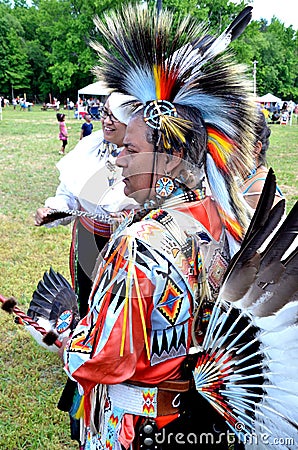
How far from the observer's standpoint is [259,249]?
1220 mm

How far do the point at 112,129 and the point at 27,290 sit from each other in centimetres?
269

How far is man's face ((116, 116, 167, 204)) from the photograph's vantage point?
1.39 meters

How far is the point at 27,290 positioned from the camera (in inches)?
183

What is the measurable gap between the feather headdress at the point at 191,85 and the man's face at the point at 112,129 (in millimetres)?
815

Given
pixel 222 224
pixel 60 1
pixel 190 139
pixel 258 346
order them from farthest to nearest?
pixel 60 1 < pixel 222 224 < pixel 190 139 < pixel 258 346

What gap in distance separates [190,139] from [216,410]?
85 centimetres

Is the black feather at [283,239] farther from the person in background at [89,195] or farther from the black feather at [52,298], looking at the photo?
the black feather at [52,298]

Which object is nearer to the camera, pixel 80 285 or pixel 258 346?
pixel 258 346

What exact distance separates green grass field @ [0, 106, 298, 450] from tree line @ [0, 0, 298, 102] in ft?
99.5

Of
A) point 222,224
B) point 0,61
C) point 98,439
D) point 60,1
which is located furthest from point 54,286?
point 0,61

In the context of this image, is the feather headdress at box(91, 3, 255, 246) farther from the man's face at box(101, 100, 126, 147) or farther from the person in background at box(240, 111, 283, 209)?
the person in background at box(240, 111, 283, 209)

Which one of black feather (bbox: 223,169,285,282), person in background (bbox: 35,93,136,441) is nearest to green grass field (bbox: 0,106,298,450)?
person in background (bbox: 35,93,136,441)

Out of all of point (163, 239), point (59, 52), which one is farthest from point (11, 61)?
point (163, 239)

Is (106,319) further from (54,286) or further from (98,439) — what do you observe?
(54,286)
